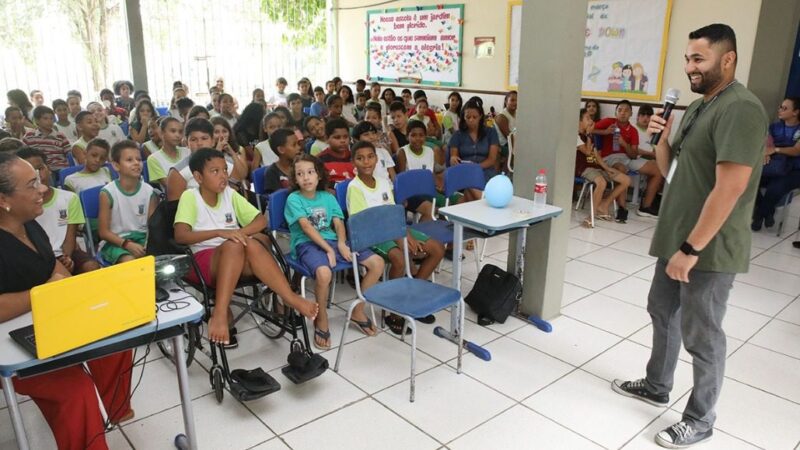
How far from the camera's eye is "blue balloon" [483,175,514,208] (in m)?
3.15

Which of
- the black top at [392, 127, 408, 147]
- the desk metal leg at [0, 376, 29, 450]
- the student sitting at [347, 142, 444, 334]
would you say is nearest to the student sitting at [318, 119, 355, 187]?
the student sitting at [347, 142, 444, 334]

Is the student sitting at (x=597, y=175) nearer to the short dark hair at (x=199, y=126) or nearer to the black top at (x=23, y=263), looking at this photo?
the short dark hair at (x=199, y=126)

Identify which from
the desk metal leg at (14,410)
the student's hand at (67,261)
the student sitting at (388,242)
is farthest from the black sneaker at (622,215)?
the desk metal leg at (14,410)

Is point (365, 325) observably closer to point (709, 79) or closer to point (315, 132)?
point (709, 79)

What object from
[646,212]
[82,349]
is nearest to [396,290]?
[82,349]

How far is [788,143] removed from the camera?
530cm

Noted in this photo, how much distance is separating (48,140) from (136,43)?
3.69 m

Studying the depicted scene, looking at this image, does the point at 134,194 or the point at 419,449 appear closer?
the point at 419,449

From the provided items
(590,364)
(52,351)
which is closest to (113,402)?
(52,351)

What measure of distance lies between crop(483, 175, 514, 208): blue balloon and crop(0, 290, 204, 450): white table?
70.8 inches

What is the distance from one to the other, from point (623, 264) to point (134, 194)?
144 inches

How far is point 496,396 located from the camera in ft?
8.71

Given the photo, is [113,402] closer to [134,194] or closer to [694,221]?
[134,194]

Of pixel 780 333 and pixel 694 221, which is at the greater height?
pixel 694 221
